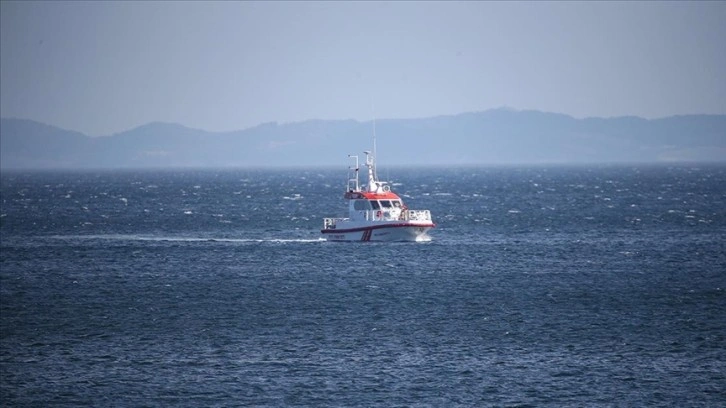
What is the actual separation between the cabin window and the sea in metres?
2.93

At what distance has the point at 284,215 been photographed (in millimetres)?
132250

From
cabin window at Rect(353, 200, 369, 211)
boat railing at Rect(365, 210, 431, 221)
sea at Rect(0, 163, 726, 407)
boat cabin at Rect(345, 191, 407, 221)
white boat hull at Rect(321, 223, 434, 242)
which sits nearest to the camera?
sea at Rect(0, 163, 726, 407)

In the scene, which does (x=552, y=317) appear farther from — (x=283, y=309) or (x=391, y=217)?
(x=391, y=217)

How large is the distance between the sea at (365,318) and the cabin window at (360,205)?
293 centimetres

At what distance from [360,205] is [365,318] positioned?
100 feet

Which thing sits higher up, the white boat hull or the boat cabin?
the boat cabin

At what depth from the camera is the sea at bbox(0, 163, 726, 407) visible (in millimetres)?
42500

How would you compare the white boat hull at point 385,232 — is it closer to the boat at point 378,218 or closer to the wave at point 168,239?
the boat at point 378,218

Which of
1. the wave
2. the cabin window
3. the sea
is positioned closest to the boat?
the cabin window

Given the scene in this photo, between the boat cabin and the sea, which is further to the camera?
the boat cabin

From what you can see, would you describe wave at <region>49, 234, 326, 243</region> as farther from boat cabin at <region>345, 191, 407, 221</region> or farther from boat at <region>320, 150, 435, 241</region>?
boat cabin at <region>345, 191, 407, 221</region>

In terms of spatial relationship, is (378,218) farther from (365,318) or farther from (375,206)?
(365,318)

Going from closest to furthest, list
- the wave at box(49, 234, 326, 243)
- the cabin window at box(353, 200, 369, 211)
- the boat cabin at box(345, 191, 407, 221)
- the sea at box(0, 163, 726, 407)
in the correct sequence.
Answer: the sea at box(0, 163, 726, 407) → the boat cabin at box(345, 191, 407, 221) → the cabin window at box(353, 200, 369, 211) → the wave at box(49, 234, 326, 243)

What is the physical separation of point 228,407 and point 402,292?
86.5 feet
